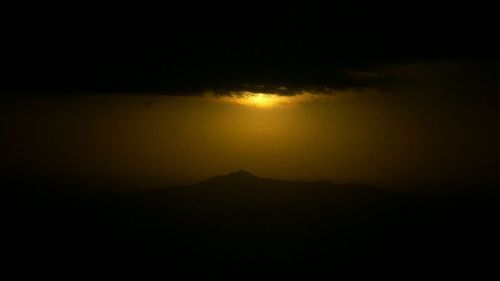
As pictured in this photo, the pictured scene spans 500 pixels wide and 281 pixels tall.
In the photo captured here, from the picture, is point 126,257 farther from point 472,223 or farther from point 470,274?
point 472,223

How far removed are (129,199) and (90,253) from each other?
47.9 metres

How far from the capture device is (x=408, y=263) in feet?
125

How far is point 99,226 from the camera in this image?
5516 centimetres

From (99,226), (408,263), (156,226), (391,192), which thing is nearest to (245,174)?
(391,192)

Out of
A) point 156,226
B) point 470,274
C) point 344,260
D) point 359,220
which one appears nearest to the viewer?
point 470,274

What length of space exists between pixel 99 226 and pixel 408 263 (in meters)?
27.1

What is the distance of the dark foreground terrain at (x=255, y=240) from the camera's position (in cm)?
3338

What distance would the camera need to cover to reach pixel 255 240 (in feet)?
184

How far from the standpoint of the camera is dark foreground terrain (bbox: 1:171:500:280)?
33375mm

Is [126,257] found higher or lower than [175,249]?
lower

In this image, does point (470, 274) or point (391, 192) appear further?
point (391, 192)

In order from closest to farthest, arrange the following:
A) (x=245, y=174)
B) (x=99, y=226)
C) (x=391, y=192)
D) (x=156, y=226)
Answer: (x=99, y=226)
(x=156, y=226)
(x=391, y=192)
(x=245, y=174)

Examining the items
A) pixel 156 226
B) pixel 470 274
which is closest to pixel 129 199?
pixel 156 226

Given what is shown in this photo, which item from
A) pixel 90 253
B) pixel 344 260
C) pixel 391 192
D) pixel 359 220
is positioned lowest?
pixel 90 253
